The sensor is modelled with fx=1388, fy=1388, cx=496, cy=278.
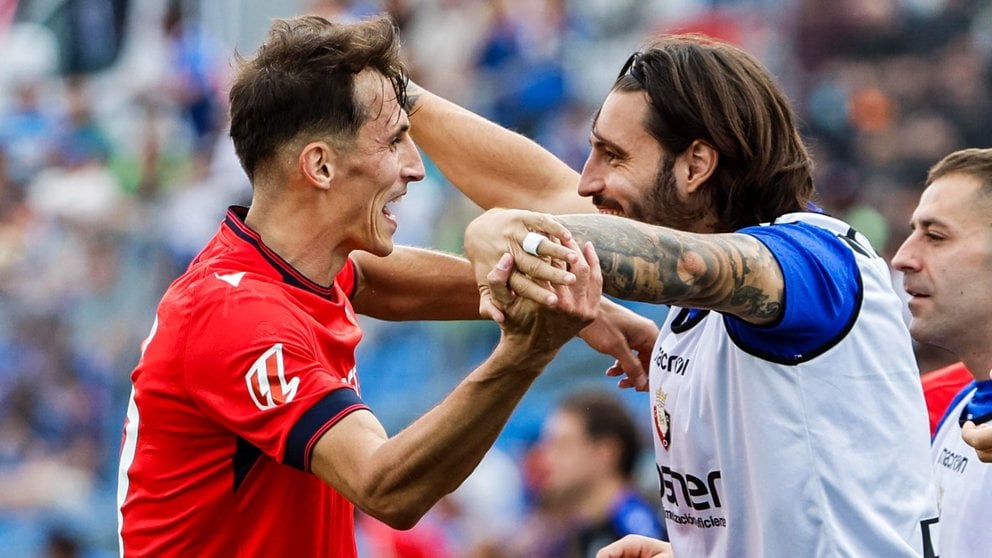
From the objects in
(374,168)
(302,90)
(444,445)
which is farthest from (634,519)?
(444,445)

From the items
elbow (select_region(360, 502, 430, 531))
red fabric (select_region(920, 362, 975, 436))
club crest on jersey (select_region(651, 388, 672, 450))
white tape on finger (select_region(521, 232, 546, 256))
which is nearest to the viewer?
white tape on finger (select_region(521, 232, 546, 256))

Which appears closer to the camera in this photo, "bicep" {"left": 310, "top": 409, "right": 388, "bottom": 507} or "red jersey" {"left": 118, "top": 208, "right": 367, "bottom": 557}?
"bicep" {"left": 310, "top": 409, "right": 388, "bottom": 507}

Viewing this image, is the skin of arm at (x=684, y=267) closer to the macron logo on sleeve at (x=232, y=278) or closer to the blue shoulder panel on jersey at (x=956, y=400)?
the macron logo on sleeve at (x=232, y=278)

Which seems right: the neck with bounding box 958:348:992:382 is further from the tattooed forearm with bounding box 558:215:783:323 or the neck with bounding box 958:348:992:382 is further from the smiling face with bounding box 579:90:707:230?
the tattooed forearm with bounding box 558:215:783:323

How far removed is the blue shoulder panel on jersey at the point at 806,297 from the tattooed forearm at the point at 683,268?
45 millimetres

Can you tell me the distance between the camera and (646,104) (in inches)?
153

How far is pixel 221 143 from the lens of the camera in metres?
12.8

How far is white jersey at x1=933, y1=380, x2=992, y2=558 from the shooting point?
4.33m

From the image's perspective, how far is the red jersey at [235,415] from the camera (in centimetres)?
353

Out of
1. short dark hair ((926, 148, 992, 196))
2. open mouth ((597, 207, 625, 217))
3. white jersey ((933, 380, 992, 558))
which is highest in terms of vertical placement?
short dark hair ((926, 148, 992, 196))

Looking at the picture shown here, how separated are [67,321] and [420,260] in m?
7.72

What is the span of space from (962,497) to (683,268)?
1830 mm

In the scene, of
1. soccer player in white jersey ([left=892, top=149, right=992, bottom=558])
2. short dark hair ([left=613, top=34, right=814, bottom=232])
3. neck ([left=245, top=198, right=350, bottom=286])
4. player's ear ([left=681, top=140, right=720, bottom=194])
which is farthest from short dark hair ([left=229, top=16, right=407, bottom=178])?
soccer player in white jersey ([left=892, top=149, right=992, bottom=558])

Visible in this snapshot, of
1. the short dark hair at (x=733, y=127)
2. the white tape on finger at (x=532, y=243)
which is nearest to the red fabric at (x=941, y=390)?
the short dark hair at (x=733, y=127)
